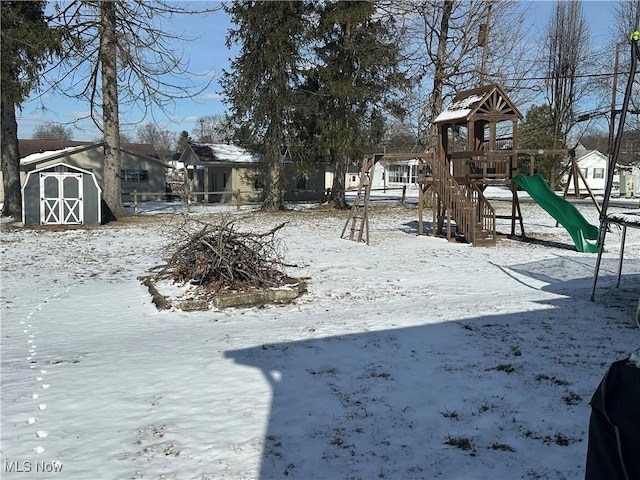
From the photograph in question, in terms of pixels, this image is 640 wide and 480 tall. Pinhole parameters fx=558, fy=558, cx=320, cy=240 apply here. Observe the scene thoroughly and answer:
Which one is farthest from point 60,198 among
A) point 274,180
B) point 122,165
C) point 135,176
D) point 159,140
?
point 159,140

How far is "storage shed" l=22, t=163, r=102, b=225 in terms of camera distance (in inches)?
728

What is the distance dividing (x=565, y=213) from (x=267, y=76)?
51.3 feet

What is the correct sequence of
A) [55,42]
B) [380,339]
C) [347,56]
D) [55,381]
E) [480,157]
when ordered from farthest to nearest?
[347,56] → [55,42] → [480,157] → [380,339] → [55,381]

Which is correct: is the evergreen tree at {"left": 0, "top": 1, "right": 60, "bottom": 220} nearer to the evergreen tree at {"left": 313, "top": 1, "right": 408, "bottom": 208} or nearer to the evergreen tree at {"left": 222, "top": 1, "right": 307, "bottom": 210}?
the evergreen tree at {"left": 222, "top": 1, "right": 307, "bottom": 210}

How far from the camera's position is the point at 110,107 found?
2092cm

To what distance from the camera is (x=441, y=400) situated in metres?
4.46

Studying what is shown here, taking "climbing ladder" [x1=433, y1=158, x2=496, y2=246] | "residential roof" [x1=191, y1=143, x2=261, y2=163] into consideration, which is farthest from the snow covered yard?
"residential roof" [x1=191, y1=143, x2=261, y2=163]

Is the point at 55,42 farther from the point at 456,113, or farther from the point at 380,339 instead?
the point at 380,339

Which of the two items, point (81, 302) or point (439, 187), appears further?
point (439, 187)

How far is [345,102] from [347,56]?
7.37 feet

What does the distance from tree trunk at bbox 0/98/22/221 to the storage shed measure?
9.50 ft

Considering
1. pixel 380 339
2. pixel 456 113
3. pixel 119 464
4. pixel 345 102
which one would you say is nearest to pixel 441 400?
pixel 380 339

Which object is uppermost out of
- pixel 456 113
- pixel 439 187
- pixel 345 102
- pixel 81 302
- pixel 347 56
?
pixel 347 56

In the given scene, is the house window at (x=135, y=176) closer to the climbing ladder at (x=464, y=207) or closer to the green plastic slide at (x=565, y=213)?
the climbing ladder at (x=464, y=207)
